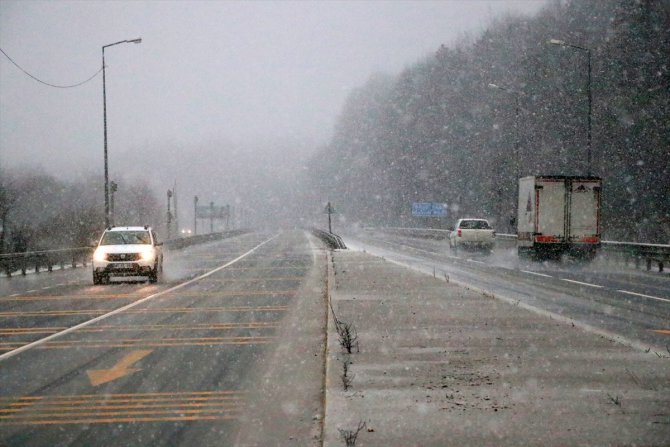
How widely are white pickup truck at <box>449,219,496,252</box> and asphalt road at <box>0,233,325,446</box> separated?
71.3ft

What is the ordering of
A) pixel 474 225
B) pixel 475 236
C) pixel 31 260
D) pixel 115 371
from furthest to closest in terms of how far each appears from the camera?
pixel 474 225, pixel 475 236, pixel 31 260, pixel 115 371

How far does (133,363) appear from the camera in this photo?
939cm

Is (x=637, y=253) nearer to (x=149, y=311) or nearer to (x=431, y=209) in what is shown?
(x=149, y=311)

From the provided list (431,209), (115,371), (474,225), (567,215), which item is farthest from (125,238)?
(431,209)

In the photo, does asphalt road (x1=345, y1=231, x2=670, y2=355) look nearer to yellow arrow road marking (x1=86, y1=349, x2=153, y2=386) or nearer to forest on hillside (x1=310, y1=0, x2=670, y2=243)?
forest on hillside (x1=310, y1=0, x2=670, y2=243)

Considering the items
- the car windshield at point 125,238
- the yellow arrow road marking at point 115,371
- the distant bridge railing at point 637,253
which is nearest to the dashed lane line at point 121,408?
the yellow arrow road marking at point 115,371

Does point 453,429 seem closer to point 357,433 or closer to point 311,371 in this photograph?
point 357,433

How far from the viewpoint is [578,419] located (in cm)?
603

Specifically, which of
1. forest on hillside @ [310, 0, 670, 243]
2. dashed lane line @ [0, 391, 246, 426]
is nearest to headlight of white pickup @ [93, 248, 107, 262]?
dashed lane line @ [0, 391, 246, 426]

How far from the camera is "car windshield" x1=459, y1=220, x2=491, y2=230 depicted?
4012cm

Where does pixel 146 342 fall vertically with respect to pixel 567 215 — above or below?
below

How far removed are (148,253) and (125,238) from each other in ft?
5.59

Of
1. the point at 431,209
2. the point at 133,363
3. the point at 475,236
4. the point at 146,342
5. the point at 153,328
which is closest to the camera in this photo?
the point at 133,363

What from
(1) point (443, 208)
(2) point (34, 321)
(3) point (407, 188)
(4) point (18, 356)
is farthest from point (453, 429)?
(3) point (407, 188)
